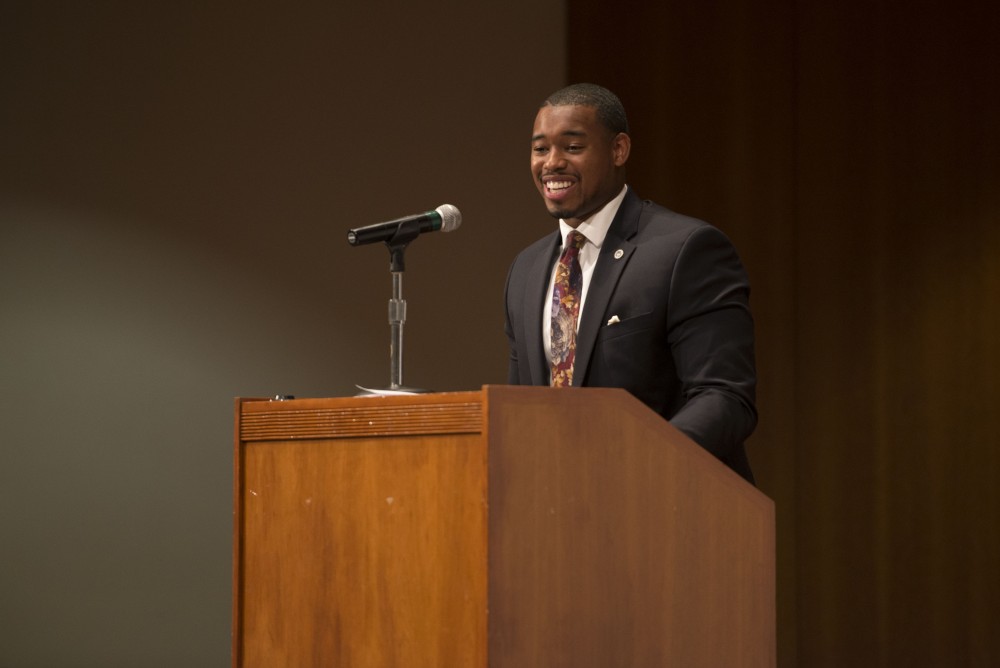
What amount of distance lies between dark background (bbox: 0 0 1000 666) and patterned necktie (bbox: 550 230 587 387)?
2319 mm

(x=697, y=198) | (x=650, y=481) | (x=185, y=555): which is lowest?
(x=185, y=555)

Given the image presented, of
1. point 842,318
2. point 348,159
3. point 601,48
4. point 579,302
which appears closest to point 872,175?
point 842,318

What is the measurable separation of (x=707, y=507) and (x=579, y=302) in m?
0.76

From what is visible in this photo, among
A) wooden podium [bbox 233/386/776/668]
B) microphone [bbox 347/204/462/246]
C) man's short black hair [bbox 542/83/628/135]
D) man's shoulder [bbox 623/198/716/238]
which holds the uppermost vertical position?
man's short black hair [bbox 542/83/628/135]

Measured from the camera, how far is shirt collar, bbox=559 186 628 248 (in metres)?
2.65

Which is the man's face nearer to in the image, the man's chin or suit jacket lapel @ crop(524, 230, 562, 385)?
the man's chin

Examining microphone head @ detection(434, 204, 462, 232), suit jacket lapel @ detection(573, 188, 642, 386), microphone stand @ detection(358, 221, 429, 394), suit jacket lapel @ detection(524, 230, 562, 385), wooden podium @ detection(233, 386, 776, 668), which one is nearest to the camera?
wooden podium @ detection(233, 386, 776, 668)

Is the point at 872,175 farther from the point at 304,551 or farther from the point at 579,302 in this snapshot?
the point at 304,551

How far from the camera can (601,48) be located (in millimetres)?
5152

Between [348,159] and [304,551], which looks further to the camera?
[348,159]

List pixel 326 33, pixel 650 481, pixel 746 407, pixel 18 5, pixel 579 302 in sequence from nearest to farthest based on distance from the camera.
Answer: pixel 650 481 → pixel 746 407 → pixel 579 302 → pixel 18 5 → pixel 326 33

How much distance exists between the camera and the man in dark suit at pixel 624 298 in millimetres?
2389

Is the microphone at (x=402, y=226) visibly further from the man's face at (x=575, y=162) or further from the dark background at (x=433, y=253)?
the dark background at (x=433, y=253)

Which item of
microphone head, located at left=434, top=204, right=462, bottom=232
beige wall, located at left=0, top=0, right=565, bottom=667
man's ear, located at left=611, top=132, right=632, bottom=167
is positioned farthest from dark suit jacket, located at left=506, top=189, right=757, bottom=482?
beige wall, located at left=0, top=0, right=565, bottom=667
